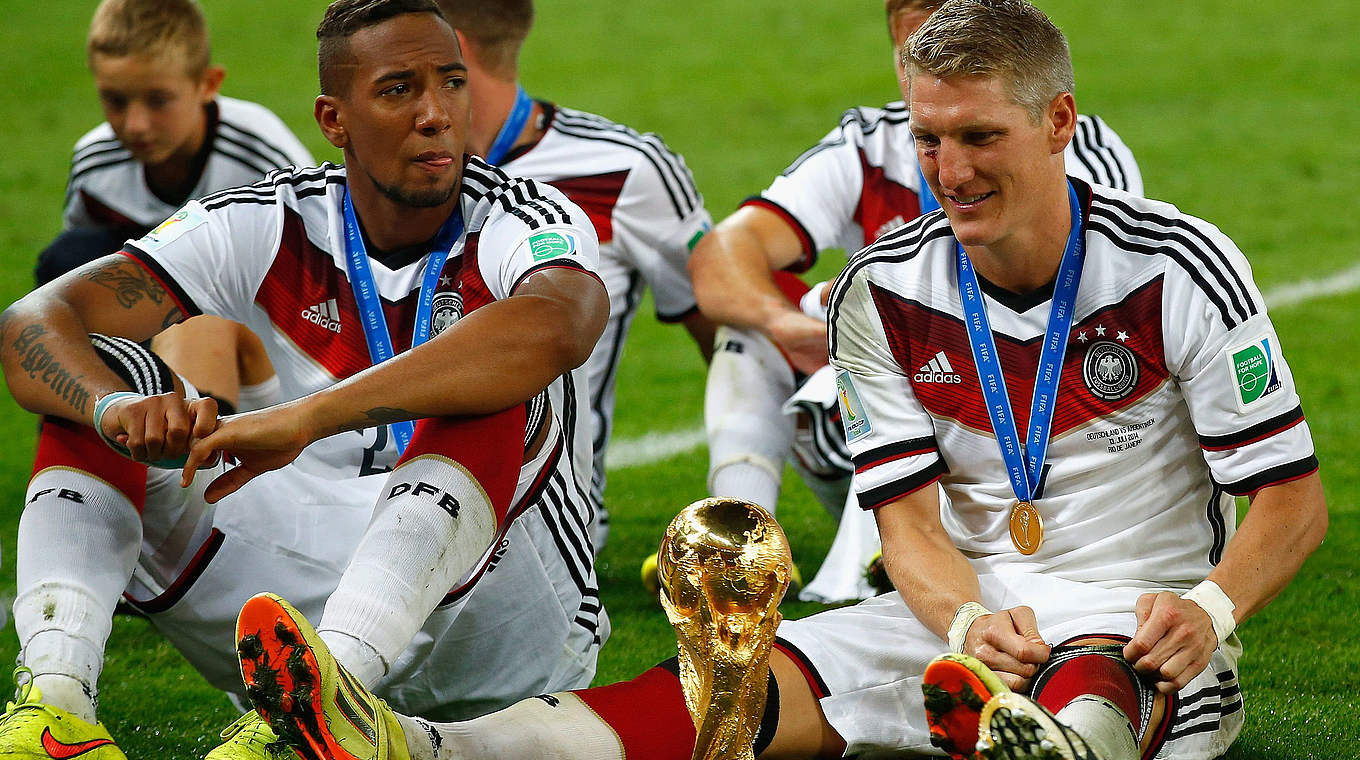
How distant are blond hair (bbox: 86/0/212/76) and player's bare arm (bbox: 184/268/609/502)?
2.87 metres

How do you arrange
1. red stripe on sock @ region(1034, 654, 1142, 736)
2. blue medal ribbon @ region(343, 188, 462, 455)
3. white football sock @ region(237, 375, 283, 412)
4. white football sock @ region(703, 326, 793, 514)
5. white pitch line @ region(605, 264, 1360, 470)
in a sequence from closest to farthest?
red stripe on sock @ region(1034, 654, 1142, 736) → blue medal ribbon @ region(343, 188, 462, 455) → white football sock @ region(237, 375, 283, 412) → white football sock @ region(703, 326, 793, 514) → white pitch line @ region(605, 264, 1360, 470)

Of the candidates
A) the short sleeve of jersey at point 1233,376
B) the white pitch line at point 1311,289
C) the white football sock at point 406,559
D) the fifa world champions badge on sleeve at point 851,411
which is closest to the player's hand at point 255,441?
the white football sock at point 406,559

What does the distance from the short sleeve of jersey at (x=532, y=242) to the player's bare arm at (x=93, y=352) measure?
2.07 ft

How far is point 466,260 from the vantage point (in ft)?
10.3

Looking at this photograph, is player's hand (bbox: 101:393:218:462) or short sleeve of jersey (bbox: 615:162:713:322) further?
short sleeve of jersey (bbox: 615:162:713:322)

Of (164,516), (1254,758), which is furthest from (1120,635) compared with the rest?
(164,516)

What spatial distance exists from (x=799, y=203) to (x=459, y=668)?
188 cm

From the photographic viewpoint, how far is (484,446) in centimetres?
269

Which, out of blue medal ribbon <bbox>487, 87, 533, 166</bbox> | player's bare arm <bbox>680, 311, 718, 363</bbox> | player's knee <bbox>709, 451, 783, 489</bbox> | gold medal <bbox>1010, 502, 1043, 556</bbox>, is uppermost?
blue medal ribbon <bbox>487, 87, 533, 166</bbox>

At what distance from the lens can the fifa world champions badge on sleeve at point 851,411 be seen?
9.71ft

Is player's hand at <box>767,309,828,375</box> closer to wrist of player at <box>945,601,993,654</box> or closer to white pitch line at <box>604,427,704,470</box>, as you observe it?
wrist of player at <box>945,601,993,654</box>

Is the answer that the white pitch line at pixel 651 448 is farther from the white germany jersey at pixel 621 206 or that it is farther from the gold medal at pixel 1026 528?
the gold medal at pixel 1026 528

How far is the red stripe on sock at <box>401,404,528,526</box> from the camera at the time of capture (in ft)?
8.74

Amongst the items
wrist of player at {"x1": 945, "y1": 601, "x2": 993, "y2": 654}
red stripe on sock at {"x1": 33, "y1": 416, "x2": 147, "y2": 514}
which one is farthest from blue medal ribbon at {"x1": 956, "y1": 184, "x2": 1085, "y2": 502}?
red stripe on sock at {"x1": 33, "y1": 416, "x2": 147, "y2": 514}
